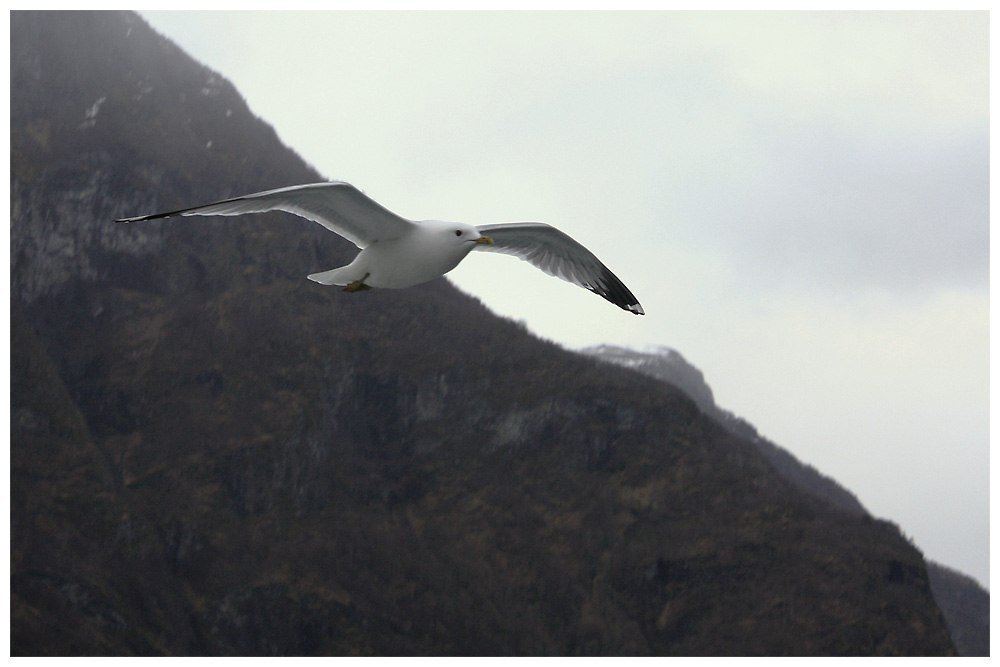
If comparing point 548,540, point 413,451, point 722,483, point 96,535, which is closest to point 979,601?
point 722,483

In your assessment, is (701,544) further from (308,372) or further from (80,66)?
(80,66)

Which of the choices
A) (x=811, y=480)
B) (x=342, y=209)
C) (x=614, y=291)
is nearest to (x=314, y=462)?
(x=811, y=480)

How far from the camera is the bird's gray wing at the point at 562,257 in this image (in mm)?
15586

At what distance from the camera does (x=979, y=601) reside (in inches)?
3819

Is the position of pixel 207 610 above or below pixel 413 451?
below

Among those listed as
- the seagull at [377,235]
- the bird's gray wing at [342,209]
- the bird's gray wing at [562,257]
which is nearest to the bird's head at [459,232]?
the seagull at [377,235]

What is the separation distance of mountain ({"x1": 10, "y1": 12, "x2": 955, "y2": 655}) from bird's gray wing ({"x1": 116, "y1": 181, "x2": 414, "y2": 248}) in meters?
44.5

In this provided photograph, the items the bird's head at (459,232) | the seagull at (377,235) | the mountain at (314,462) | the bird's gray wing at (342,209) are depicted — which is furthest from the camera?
the mountain at (314,462)

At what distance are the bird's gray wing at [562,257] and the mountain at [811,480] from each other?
6779 cm

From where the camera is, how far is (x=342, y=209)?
1345 centimetres

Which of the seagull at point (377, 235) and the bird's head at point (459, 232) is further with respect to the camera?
the bird's head at point (459, 232)

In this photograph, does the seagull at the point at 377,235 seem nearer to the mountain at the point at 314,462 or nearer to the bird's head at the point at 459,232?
the bird's head at the point at 459,232

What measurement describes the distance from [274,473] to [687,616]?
27881 mm

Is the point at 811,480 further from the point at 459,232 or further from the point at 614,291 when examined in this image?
the point at 459,232
